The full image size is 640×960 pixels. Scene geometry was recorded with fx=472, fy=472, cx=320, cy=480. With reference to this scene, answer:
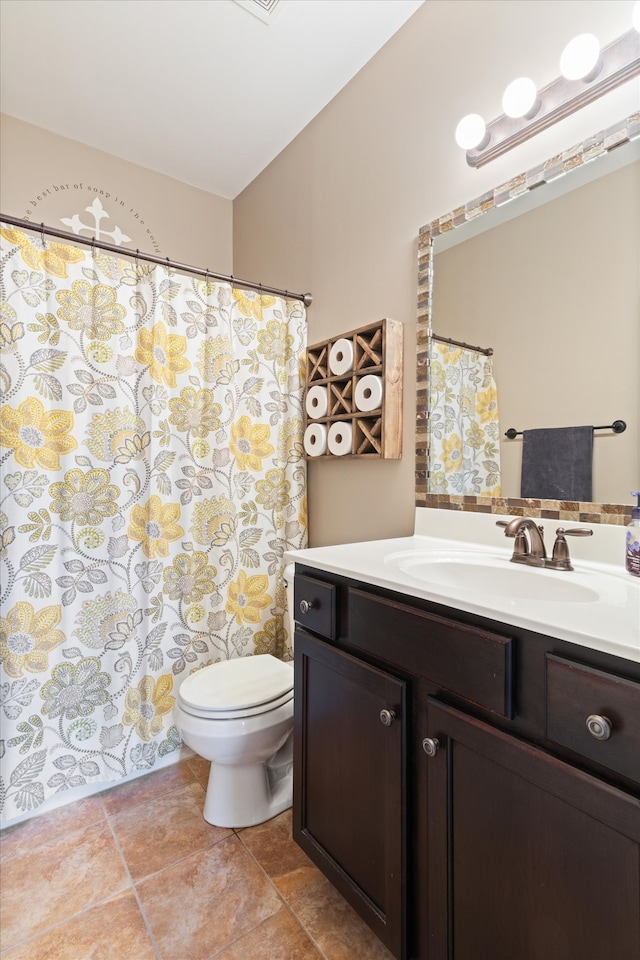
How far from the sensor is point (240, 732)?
1409 millimetres

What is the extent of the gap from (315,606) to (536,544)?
58 centimetres

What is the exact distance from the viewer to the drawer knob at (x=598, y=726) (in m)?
0.65

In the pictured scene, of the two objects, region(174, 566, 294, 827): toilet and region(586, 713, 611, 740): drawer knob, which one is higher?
region(586, 713, 611, 740): drawer knob

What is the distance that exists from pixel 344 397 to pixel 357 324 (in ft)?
0.98

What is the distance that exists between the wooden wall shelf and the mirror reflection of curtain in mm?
133

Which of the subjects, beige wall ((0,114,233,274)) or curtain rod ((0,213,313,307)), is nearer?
curtain rod ((0,213,313,307))

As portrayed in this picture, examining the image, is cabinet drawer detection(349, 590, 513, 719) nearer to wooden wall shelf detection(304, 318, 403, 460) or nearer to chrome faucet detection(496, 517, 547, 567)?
chrome faucet detection(496, 517, 547, 567)

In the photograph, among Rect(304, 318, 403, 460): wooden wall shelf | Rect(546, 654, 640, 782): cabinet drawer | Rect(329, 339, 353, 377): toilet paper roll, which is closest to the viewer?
Rect(546, 654, 640, 782): cabinet drawer

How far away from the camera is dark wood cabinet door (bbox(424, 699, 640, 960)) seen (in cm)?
65

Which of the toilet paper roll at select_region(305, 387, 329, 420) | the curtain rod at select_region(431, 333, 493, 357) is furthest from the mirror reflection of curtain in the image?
the toilet paper roll at select_region(305, 387, 329, 420)

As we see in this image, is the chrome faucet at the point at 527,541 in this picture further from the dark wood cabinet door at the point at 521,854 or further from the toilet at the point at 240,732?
the toilet at the point at 240,732

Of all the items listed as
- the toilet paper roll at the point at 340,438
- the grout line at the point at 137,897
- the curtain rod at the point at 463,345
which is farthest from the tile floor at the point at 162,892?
the curtain rod at the point at 463,345

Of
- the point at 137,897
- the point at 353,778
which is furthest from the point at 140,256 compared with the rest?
the point at 137,897

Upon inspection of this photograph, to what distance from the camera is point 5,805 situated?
4.94 feet
